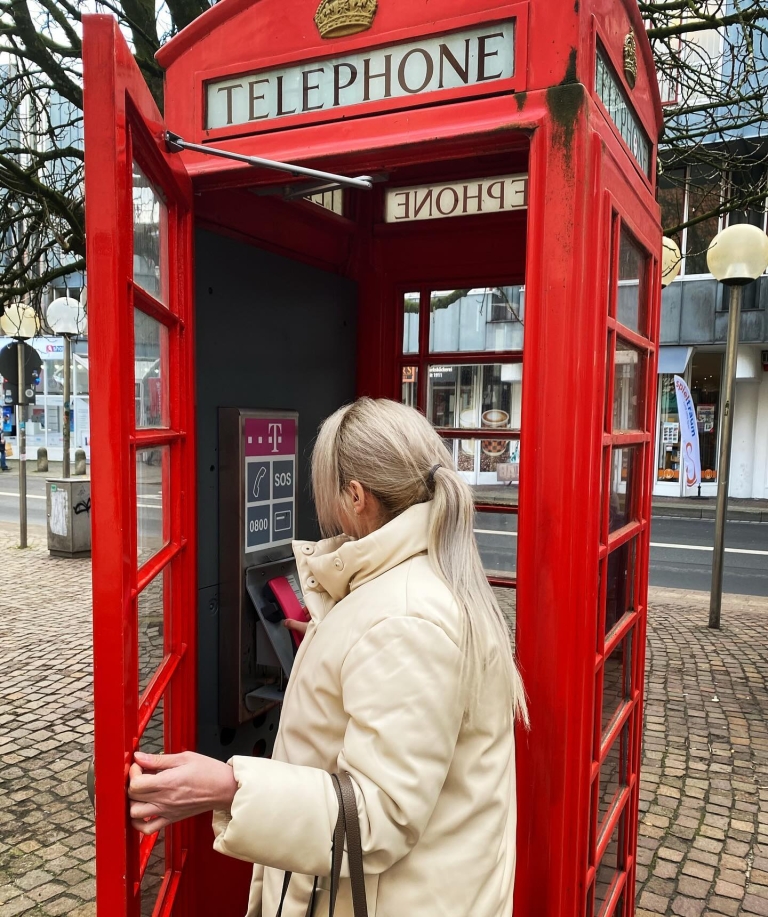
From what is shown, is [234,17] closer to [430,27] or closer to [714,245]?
[430,27]

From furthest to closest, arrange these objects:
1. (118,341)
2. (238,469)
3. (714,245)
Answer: (714,245) < (238,469) < (118,341)

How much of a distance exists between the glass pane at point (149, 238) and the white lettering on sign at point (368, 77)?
1.12 feet

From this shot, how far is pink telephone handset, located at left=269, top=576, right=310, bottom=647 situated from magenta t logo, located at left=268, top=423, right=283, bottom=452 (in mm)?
422

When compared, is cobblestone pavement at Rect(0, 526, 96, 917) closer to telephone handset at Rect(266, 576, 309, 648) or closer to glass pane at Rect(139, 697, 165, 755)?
telephone handset at Rect(266, 576, 309, 648)

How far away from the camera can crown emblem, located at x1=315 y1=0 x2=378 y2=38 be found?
153cm

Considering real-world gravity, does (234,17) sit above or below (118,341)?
above

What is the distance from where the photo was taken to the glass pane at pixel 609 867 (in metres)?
1.94

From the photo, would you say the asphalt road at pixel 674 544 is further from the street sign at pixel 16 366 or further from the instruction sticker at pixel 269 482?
the street sign at pixel 16 366

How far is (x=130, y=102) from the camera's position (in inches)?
46.4

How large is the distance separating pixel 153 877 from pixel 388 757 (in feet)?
2.86

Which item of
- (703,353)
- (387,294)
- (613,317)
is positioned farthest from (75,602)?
(703,353)

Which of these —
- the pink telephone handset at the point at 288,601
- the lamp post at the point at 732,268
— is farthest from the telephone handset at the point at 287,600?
the lamp post at the point at 732,268

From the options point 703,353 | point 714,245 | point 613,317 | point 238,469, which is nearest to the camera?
point 613,317

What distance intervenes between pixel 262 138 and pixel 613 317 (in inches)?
35.7
